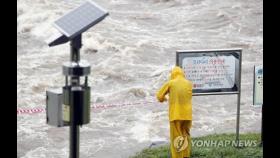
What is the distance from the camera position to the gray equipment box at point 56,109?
588cm

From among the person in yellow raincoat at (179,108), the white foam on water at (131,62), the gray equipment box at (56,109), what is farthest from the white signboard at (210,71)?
the gray equipment box at (56,109)

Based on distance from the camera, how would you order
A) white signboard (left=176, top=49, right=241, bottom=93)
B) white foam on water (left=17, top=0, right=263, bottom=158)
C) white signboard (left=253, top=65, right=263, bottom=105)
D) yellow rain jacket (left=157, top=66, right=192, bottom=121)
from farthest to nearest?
white foam on water (left=17, top=0, right=263, bottom=158), white signboard (left=253, top=65, right=263, bottom=105), white signboard (left=176, top=49, right=241, bottom=93), yellow rain jacket (left=157, top=66, right=192, bottom=121)

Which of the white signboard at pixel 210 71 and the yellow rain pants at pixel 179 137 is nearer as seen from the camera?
the yellow rain pants at pixel 179 137

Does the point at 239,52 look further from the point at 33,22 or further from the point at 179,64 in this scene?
the point at 33,22

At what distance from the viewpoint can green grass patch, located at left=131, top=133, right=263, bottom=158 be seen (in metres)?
9.40

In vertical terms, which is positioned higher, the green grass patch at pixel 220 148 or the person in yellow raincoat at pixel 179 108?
the person in yellow raincoat at pixel 179 108

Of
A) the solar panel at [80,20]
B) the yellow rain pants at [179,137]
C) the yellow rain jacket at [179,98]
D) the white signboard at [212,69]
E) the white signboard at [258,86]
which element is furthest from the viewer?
the white signboard at [258,86]

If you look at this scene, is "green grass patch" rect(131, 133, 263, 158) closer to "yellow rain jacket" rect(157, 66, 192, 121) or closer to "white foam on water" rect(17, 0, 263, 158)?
"white foam on water" rect(17, 0, 263, 158)

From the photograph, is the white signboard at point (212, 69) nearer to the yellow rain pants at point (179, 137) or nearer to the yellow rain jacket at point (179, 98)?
the yellow rain jacket at point (179, 98)

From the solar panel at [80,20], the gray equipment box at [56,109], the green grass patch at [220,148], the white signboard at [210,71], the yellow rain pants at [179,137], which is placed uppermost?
the solar panel at [80,20]

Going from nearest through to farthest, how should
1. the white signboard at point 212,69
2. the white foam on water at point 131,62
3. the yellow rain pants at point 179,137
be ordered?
the yellow rain pants at point 179,137 → the white signboard at point 212,69 → the white foam on water at point 131,62

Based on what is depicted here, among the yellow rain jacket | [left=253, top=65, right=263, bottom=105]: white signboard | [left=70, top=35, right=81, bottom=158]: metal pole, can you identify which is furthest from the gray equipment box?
[left=253, top=65, right=263, bottom=105]: white signboard

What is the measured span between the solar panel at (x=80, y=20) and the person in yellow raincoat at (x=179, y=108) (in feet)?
9.61

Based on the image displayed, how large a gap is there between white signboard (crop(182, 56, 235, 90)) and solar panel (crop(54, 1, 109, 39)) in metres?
3.55
